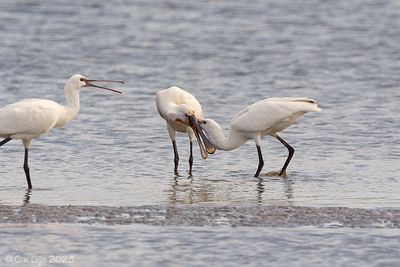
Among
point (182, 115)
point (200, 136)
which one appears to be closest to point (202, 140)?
point (200, 136)

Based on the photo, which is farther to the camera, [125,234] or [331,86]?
[331,86]

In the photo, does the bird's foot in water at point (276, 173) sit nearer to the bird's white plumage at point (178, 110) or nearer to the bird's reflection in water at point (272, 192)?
the bird's reflection in water at point (272, 192)

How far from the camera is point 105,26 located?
2866cm

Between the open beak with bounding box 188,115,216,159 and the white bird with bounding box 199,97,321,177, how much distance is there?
6 cm

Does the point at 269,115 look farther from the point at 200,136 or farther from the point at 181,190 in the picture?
the point at 181,190

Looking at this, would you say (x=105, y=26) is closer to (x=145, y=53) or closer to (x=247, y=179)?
(x=145, y=53)

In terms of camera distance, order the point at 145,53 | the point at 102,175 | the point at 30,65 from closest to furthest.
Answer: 1. the point at 102,175
2. the point at 30,65
3. the point at 145,53

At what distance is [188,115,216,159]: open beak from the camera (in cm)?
1408

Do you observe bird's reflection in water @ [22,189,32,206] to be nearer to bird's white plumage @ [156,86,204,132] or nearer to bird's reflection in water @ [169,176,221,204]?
bird's reflection in water @ [169,176,221,204]

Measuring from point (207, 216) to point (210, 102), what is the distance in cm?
786

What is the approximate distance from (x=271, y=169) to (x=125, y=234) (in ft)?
14.1

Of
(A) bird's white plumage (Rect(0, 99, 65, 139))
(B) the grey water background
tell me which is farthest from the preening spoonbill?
(A) bird's white plumage (Rect(0, 99, 65, 139))

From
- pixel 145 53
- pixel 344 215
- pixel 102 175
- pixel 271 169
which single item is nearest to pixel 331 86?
pixel 145 53

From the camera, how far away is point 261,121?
13805mm
